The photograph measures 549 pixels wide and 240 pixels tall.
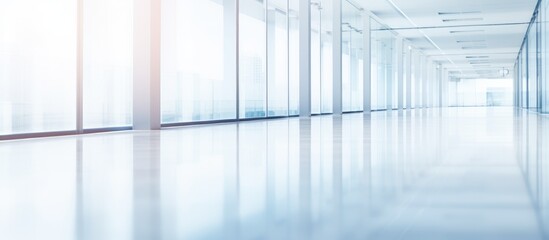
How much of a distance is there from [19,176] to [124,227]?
204cm

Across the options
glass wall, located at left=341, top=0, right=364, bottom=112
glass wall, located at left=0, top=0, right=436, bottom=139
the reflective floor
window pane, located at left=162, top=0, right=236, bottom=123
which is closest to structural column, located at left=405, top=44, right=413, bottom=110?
glass wall, located at left=341, top=0, right=364, bottom=112

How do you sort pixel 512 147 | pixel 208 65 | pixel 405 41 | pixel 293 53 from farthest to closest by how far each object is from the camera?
pixel 405 41 → pixel 293 53 → pixel 208 65 → pixel 512 147

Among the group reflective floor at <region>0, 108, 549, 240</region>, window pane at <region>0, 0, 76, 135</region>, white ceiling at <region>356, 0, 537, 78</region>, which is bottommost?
reflective floor at <region>0, 108, 549, 240</region>

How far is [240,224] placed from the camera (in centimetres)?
206

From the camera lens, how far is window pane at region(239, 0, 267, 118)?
1558 centimetres

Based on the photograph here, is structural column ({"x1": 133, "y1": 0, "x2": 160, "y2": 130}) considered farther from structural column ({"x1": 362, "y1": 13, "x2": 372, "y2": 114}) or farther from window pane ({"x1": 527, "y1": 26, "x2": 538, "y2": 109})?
window pane ({"x1": 527, "y1": 26, "x2": 538, "y2": 109})

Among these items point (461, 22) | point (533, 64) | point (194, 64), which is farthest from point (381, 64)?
point (194, 64)

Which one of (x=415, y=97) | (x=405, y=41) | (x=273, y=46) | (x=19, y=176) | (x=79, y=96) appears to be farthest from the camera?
(x=415, y=97)

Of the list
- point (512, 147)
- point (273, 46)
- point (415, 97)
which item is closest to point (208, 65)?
point (273, 46)

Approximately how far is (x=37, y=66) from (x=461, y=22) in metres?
22.8

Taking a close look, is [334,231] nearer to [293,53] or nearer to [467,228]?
[467,228]

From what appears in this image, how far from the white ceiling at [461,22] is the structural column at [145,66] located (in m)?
13.7

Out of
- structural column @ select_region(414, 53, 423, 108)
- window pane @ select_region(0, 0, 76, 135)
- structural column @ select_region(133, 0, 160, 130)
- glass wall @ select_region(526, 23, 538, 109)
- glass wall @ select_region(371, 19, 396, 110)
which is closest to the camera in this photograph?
window pane @ select_region(0, 0, 76, 135)

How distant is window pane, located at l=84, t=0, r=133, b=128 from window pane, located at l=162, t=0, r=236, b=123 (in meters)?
1.08
